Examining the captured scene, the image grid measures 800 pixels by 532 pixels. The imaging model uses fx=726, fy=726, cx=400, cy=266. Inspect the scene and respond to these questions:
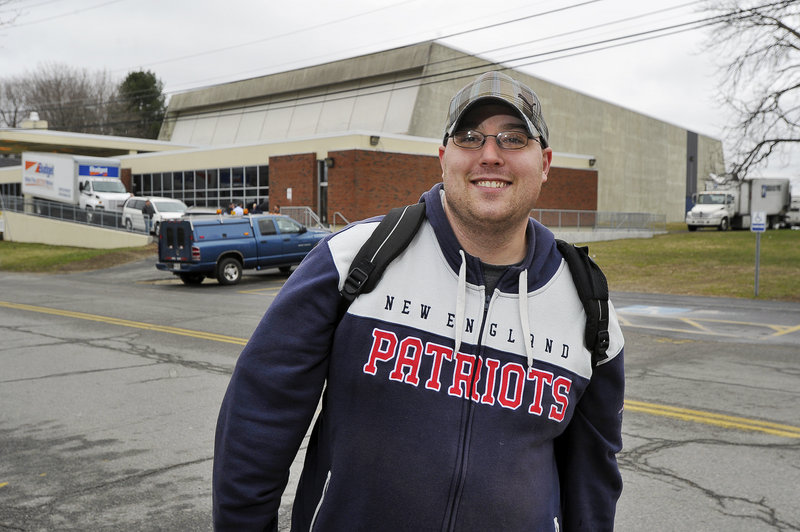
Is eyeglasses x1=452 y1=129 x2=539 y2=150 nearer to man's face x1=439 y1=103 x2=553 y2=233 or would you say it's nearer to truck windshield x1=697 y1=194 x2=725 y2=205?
man's face x1=439 y1=103 x2=553 y2=233

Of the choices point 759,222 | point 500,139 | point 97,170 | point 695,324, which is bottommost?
point 695,324

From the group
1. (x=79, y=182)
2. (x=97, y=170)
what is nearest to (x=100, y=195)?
(x=79, y=182)

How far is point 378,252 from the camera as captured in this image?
2.01 meters

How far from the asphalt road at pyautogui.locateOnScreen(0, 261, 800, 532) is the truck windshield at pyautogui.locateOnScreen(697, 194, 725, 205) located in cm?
3137

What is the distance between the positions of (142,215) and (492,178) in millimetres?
33010

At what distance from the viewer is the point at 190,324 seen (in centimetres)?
1227

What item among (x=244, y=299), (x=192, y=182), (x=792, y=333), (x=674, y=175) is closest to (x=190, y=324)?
(x=244, y=299)

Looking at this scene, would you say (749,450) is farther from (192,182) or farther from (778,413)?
(192,182)

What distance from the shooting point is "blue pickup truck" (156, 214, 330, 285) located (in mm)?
19625

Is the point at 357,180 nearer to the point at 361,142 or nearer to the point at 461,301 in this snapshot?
the point at 361,142

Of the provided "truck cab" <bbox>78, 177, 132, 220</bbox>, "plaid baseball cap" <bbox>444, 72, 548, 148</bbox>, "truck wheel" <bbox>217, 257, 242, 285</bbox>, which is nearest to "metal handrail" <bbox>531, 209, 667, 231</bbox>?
"truck wheel" <bbox>217, 257, 242, 285</bbox>

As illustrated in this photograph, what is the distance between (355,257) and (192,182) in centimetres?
4187

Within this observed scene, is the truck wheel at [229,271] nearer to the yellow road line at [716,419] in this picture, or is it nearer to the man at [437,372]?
the yellow road line at [716,419]

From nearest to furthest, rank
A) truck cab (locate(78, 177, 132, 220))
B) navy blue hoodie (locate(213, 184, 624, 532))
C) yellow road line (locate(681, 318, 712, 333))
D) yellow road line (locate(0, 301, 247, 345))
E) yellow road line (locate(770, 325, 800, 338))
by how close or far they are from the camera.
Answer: navy blue hoodie (locate(213, 184, 624, 532)) < yellow road line (locate(0, 301, 247, 345)) < yellow road line (locate(770, 325, 800, 338)) < yellow road line (locate(681, 318, 712, 333)) < truck cab (locate(78, 177, 132, 220))
